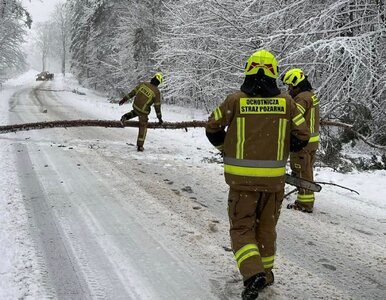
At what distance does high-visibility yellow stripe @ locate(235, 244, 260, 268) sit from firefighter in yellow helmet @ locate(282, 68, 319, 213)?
8.76 ft

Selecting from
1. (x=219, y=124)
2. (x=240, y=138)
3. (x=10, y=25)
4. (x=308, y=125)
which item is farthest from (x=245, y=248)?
(x=10, y=25)

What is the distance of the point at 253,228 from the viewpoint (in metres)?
3.34

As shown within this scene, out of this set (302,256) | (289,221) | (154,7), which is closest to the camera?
(302,256)

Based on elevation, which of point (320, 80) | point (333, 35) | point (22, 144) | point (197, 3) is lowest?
point (22, 144)

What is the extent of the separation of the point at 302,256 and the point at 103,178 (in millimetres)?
3881

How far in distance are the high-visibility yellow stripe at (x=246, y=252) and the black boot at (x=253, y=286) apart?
0.16m

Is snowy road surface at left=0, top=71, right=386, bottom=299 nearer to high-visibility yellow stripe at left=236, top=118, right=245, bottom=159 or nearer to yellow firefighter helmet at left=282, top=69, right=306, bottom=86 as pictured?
high-visibility yellow stripe at left=236, top=118, right=245, bottom=159

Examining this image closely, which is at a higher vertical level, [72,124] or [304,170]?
[72,124]

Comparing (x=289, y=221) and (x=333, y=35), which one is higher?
(x=333, y=35)

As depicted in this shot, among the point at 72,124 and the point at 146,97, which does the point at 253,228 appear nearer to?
the point at 146,97

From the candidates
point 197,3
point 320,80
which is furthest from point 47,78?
point 320,80

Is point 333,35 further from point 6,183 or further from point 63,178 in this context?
point 6,183

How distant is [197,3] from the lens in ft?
46.4

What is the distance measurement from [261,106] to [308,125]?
2.66m
